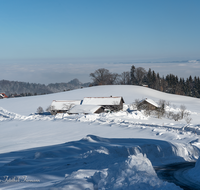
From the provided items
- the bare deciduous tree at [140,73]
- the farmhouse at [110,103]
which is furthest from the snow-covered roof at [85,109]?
the bare deciduous tree at [140,73]

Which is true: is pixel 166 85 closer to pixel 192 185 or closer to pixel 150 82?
pixel 150 82

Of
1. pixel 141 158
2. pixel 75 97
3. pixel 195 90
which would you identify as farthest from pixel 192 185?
pixel 195 90

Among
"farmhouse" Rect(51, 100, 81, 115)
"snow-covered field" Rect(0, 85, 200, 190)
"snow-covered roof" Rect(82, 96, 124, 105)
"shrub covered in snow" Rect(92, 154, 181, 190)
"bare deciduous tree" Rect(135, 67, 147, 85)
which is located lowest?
"farmhouse" Rect(51, 100, 81, 115)

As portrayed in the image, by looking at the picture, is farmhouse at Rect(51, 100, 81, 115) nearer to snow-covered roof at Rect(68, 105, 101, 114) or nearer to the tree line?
snow-covered roof at Rect(68, 105, 101, 114)

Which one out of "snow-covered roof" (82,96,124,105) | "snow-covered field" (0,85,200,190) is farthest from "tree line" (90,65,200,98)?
"snow-covered field" (0,85,200,190)

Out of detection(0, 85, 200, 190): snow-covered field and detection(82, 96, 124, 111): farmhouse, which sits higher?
detection(0, 85, 200, 190): snow-covered field

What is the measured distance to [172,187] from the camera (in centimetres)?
514

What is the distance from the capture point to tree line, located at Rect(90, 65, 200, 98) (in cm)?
8194

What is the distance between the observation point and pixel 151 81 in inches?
3484

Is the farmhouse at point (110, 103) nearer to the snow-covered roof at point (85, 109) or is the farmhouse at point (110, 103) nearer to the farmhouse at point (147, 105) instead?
the snow-covered roof at point (85, 109)

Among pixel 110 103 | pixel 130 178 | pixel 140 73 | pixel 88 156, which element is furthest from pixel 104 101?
pixel 140 73

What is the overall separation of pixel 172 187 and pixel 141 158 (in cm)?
176

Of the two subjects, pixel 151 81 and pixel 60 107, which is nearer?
pixel 60 107

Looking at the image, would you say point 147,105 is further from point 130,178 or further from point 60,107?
point 130,178
